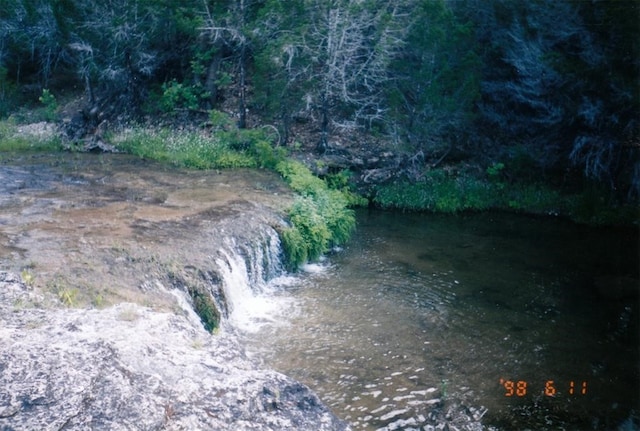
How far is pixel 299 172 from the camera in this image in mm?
16078

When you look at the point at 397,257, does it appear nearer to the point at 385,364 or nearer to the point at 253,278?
the point at 253,278

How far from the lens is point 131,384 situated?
188 inches

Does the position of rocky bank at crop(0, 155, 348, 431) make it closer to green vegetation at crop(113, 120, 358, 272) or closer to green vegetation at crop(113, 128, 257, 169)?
green vegetation at crop(113, 120, 358, 272)

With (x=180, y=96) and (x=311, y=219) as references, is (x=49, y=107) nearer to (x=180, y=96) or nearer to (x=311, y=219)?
(x=180, y=96)

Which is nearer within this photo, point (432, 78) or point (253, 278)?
point (253, 278)

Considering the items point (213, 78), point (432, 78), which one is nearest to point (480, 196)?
point (432, 78)

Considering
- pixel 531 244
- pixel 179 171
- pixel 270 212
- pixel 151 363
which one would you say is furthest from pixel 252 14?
pixel 151 363

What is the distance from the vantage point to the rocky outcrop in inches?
174

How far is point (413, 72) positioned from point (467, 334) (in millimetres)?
10425

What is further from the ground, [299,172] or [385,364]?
[299,172]

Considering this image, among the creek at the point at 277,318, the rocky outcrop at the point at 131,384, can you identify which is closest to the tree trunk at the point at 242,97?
the creek at the point at 277,318

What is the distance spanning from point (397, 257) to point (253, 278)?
3.93 m

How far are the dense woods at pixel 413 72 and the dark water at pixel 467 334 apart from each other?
402cm

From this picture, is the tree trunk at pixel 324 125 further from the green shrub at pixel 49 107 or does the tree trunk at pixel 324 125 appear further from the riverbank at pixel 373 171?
the green shrub at pixel 49 107
